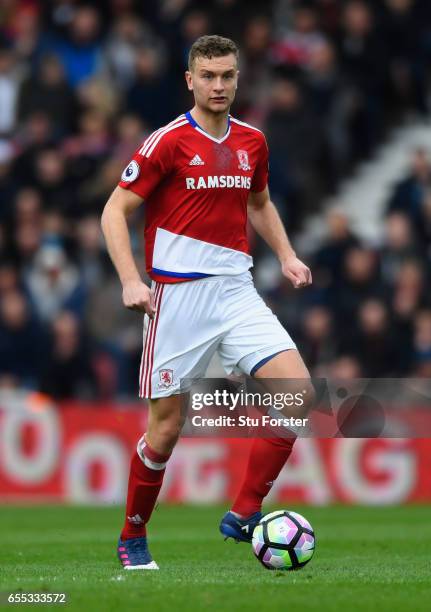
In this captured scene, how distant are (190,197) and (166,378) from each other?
2.98 ft

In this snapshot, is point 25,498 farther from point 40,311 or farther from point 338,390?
point 338,390

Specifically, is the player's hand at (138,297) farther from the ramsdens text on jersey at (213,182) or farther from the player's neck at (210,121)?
the player's neck at (210,121)

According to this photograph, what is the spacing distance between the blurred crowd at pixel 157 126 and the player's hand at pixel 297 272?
21.0ft

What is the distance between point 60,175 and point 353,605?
34.9 feet

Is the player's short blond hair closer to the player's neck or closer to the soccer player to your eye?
the soccer player

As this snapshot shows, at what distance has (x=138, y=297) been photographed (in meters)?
7.12

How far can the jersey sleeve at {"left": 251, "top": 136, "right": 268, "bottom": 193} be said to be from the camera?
7.92 meters

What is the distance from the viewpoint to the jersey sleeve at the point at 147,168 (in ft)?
24.7

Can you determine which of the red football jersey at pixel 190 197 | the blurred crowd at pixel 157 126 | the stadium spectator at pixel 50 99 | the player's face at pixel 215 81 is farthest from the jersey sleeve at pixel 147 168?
the stadium spectator at pixel 50 99

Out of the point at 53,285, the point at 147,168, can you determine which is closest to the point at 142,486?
the point at 147,168

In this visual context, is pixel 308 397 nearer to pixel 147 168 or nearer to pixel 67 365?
pixel 147 168

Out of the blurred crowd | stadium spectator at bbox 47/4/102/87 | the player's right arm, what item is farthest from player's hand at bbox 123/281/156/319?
stadium spectator at bbox 47/4/102/87

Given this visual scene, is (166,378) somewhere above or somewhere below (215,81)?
below

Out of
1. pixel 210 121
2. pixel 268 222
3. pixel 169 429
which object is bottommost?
pixel 169 429
